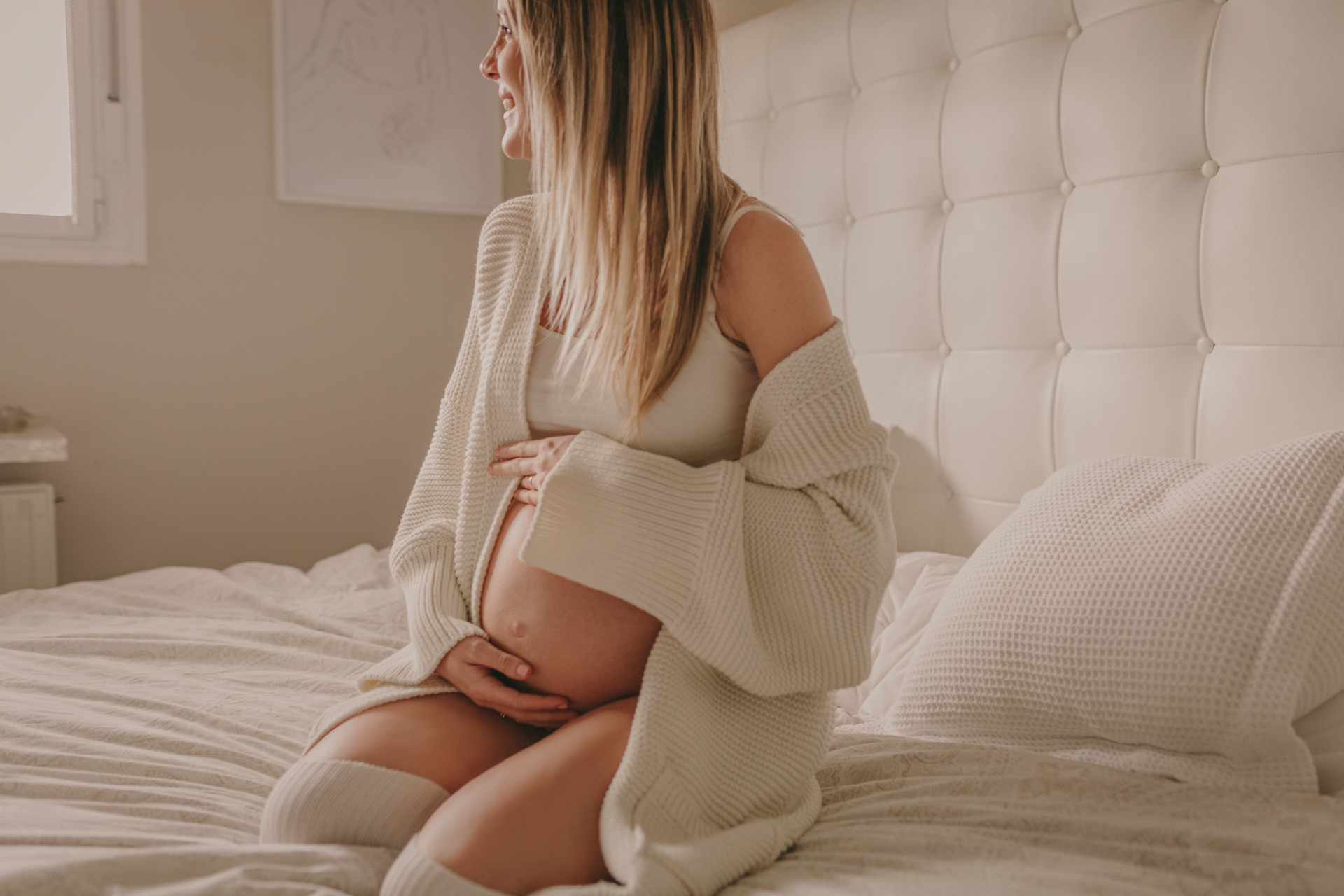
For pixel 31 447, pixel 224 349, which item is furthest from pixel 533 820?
pixel 224 349

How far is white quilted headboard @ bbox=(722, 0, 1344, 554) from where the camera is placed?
1202 millimetres

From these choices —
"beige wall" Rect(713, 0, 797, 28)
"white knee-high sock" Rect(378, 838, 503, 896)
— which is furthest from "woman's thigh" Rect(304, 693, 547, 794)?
"beige wall" Rect(713, 0, 797, 28)

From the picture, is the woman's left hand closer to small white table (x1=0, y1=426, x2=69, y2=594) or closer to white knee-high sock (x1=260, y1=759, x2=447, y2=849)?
white knee-high sock (x1=260, y1=759, x2=447, y2=849)

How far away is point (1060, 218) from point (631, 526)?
947 millimetres

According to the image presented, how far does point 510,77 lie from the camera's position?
3.74 feet

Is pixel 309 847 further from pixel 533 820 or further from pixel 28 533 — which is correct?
pixel 28 533

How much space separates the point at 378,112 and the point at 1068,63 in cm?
188

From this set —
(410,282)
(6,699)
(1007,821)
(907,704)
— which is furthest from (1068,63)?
(410,282)

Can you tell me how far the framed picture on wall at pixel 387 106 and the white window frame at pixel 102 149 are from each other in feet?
1.09

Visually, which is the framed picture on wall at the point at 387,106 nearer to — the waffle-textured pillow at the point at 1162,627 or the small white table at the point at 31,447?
the small white table at the point at 31,447

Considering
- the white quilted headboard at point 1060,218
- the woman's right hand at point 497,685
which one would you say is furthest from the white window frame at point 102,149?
the woman's right hand at point 497,685

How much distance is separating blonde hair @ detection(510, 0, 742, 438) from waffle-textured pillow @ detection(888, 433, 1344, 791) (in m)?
0.46

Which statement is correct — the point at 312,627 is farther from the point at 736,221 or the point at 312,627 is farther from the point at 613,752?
the point at 736,221

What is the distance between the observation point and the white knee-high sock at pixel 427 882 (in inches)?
29.1
